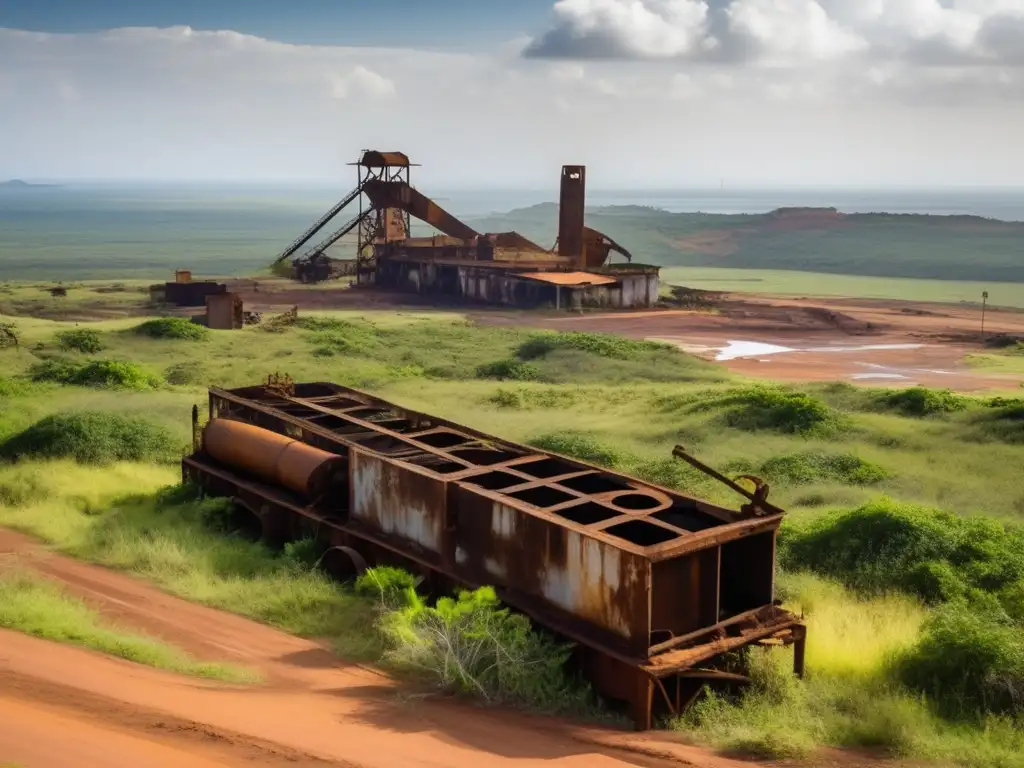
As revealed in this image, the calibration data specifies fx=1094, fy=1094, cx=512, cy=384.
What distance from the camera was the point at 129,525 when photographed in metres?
14.6

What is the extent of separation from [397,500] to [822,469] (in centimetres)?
975

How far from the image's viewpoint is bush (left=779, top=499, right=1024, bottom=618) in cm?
1289

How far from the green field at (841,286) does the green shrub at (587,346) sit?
119ft

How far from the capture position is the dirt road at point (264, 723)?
729cm

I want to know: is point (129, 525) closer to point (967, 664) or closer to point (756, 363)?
point (967, 664)

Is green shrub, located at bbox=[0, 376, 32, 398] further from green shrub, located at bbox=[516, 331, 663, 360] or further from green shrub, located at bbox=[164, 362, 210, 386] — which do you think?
green shrub, located at bbox=[516, 331, 663, 360]

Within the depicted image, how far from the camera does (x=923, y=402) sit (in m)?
25.0

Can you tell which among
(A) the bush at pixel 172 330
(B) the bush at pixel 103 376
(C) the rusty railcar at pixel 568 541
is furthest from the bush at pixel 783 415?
(A) the bush at pixel 172 330

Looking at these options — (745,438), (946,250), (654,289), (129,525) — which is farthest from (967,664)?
(946,250)

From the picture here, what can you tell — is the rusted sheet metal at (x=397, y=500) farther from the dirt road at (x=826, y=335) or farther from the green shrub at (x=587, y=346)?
the dirt road at (x=826, y=335)

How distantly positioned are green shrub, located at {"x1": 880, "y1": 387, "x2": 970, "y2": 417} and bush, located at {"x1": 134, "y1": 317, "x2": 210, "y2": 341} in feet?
71.5

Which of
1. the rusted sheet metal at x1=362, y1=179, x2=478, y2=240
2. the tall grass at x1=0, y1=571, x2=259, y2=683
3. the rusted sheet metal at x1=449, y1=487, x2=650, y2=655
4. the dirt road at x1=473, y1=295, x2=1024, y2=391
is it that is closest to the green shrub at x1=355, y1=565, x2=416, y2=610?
the rusted sheet metal at x1=449, y1=487, x2=650, y2=655

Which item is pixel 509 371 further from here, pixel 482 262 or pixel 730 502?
pixel 482 262

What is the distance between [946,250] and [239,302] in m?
100
